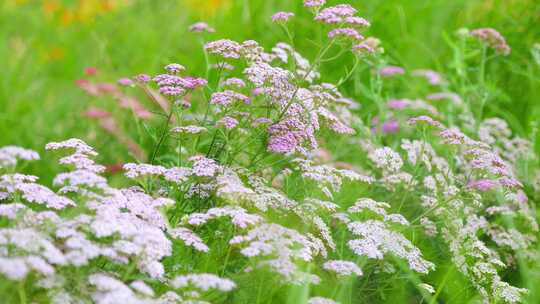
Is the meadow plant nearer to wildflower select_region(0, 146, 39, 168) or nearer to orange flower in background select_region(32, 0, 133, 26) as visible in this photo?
wildflower select_region(0, 146, 39, 168)

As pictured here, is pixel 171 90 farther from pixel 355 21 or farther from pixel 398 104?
pixel 398 104

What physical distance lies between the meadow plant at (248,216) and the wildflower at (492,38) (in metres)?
0.50

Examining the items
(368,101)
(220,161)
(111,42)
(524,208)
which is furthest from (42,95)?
(524,208)

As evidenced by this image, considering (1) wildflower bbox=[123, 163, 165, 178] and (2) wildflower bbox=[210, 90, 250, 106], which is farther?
(2) wildflower bbox=[210, 90, 250, 106]

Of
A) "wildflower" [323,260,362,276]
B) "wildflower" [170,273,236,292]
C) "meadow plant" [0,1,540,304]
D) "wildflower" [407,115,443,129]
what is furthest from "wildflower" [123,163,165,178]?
"wildflower" [407,115,443,129]

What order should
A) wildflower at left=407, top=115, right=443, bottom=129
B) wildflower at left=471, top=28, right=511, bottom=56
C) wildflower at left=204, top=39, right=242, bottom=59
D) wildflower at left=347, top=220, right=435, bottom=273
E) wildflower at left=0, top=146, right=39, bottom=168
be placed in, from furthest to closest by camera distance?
wildflower at left=471, top=28, right=511, bottom=56
wildflower at left=407, top=115, right=443, bottom=129
wildflower at left=204, top=39, right=242, bottom=59
wildflower at left=347, top=220, right=435, bottom=273
wildflower at left=0, top=146, right=39, bottom=168

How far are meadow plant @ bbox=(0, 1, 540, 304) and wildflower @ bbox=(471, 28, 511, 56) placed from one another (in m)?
0.50

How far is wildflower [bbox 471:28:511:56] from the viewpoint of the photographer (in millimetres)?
3498

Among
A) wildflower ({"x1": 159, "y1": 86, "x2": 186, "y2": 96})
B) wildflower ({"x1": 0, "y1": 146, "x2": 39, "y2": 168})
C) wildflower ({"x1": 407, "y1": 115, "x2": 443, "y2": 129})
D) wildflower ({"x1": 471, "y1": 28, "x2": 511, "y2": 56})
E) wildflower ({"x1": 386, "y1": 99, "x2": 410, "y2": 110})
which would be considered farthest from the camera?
wildflower ({"x1": 386, "y1": 99, "x2": 410, "y2": 110})

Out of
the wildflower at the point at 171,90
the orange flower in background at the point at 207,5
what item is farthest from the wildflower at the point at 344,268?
the orange flower in background at the point at 207,5

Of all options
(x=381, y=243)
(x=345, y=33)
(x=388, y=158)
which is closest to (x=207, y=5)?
(x=388, y=158)

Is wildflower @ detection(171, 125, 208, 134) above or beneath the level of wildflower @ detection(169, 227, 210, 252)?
above

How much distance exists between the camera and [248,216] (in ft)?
6.79

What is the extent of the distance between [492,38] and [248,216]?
1957 millimetres
